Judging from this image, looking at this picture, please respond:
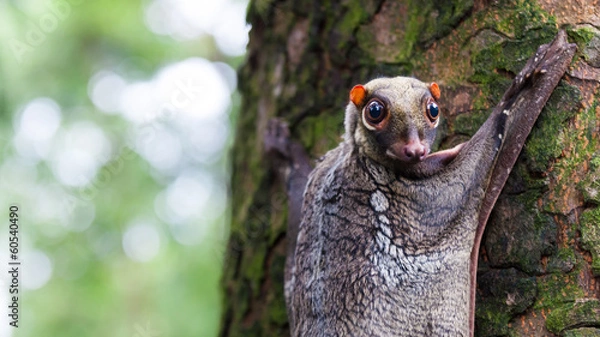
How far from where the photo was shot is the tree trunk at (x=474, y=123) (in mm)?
3277

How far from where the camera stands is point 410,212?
3.52m

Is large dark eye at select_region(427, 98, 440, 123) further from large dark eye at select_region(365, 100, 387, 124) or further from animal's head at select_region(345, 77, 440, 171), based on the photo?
large dark eye at select_region(365, 100, 387, 124)

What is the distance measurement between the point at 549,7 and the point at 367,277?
6.34 ft

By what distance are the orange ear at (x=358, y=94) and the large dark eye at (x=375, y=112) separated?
0.35 feet

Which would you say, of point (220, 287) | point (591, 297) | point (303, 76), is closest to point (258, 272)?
point (220, 287)

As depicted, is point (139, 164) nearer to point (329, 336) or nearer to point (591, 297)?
point (329, 336)

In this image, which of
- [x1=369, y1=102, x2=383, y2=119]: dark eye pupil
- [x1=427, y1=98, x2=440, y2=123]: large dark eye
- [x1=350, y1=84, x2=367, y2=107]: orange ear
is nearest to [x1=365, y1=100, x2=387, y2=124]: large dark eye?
[x1=369, y1=102, x2=383, y2=119]: dark eye pupil

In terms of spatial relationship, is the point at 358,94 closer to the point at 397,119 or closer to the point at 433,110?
the point at 397,119

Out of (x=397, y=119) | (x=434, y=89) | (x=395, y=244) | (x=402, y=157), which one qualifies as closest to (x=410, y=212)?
(x=395, y=244)

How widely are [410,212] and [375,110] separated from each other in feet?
2.08

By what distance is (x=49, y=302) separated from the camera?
7.93m

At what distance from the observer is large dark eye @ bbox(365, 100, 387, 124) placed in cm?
338

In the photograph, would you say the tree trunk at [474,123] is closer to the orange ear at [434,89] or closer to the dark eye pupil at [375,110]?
the orange ear at [434,89]

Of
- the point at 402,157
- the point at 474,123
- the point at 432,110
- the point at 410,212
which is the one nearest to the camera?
the point at 402,157
